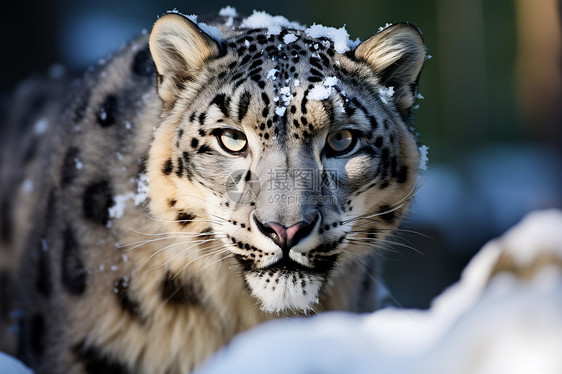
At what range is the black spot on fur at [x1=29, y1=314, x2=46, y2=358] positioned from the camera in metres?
2.39

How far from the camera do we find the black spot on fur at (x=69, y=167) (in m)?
2.41

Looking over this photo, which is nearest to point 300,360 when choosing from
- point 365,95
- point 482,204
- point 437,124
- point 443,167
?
point 365,95

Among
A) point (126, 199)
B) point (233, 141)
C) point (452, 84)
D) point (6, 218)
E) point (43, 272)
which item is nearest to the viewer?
point (233, 141)

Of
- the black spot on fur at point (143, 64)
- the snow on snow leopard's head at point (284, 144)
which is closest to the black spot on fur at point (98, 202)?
the snow on snow leopard's head at point (284, 144)

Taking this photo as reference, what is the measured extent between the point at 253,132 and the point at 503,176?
5119 millimetres

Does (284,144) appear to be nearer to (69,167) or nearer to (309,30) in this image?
(309,30)

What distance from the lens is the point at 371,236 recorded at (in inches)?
78.3

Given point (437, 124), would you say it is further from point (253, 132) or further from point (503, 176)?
point (503, 176)

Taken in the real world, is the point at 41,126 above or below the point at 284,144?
above

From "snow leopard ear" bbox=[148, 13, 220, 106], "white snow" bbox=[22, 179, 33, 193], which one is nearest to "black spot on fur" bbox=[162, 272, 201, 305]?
"snow leopard ear" bbox=[148, 13, 220, 106]

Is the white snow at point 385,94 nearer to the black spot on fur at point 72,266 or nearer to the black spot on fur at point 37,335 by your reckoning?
the black spot on fur at point 72,266

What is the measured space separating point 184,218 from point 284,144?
44cm

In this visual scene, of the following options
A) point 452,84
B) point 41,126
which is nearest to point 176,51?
point 452,84

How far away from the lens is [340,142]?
179cm
